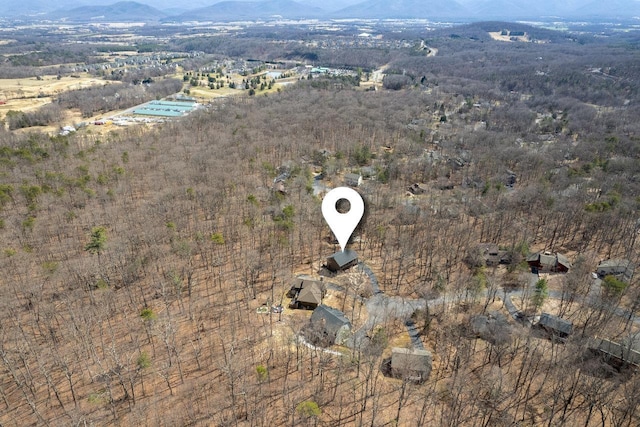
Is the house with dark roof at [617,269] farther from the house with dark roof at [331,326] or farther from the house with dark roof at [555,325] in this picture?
the house with dark roof at [331,326]

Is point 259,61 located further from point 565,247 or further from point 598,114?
point 565,247

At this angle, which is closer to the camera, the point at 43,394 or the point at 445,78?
the point at 43,394

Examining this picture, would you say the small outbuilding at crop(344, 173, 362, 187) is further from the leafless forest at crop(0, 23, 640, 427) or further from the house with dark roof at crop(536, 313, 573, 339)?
the house with dark roof at crop(536, 313, 573, 339)

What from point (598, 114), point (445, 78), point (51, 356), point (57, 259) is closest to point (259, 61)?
point (445, 78)

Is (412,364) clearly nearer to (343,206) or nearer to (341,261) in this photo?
(341,261)

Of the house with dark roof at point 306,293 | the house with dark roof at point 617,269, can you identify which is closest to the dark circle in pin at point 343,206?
the house with dark roof at point 306,293

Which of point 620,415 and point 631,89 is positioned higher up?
point 631,89
